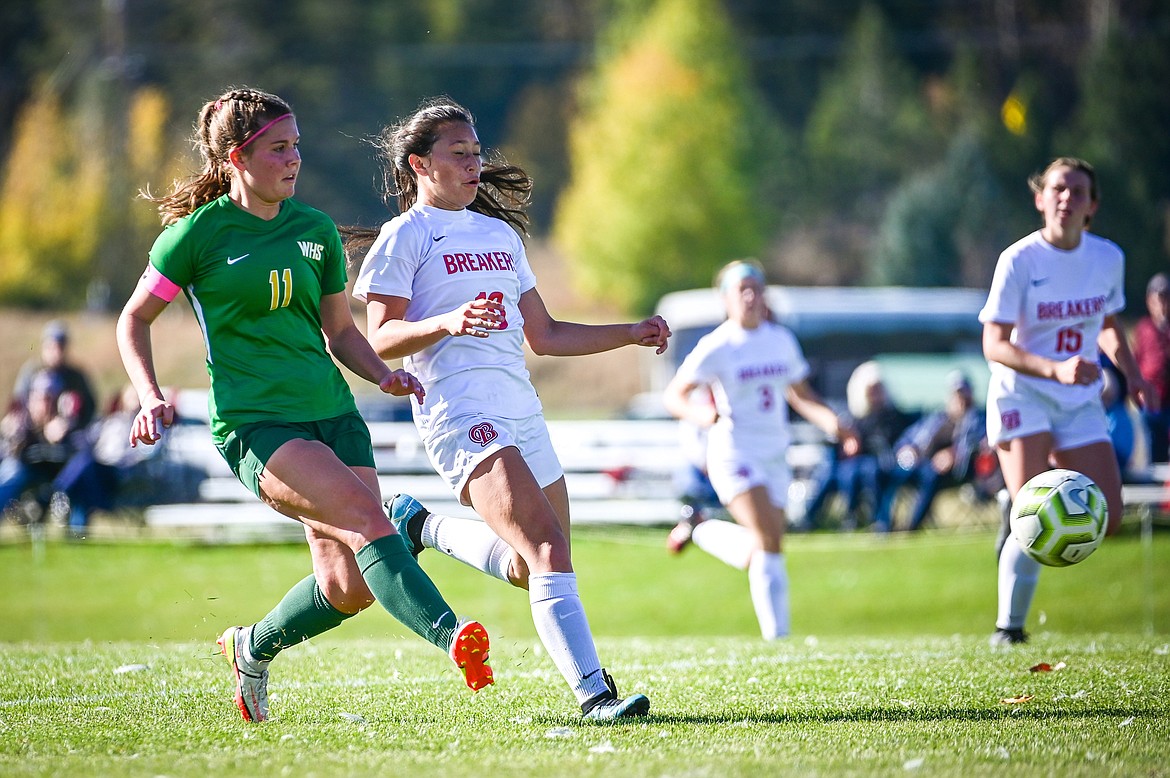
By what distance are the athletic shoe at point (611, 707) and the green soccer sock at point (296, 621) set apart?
36.5 inches

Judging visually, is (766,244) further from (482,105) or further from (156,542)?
(156,542)

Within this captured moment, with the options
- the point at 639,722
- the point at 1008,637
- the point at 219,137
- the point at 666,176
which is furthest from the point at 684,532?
the point at 666,176

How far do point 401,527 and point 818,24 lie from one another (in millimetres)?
61925

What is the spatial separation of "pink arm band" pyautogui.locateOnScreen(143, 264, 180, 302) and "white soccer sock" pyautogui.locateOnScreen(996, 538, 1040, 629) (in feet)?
15.0

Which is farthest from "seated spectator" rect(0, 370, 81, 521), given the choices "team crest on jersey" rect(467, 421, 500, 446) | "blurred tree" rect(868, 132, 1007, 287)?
"blurred tree" rect(868, 132, 1007, 287)

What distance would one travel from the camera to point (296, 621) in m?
5.28

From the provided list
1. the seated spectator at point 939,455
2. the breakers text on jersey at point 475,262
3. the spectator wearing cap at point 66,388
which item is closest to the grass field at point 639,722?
the breakers text on jersey at point 475,262

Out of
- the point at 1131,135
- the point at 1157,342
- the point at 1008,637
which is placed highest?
the point at 1131,135

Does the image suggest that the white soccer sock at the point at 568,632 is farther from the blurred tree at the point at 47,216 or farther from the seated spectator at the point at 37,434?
the blurred tree at the point at 47,216

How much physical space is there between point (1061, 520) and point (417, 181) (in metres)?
3.27

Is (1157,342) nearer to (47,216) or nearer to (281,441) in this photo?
(281,441)

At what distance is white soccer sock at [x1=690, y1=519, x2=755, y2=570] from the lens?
30.7 ft

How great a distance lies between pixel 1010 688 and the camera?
19.5 ft

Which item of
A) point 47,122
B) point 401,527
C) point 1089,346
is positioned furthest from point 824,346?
point 47,122
